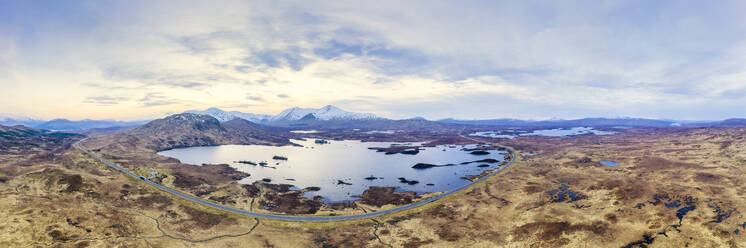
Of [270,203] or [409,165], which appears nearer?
[270,203]

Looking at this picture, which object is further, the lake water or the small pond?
the small pond

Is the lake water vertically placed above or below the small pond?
below

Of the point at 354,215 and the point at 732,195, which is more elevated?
the point at 732,195

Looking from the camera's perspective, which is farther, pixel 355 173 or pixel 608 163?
pixel 608 163

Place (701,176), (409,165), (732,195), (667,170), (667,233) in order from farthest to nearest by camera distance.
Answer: (409,165)
(667,170)
(701,176)
(732,195)
(667,233)

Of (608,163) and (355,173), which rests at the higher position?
(608,163)

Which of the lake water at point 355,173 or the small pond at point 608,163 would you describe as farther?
the small pond at point 608,163

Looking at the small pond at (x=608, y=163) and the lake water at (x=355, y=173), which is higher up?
the small pond at (x=608, y=163)

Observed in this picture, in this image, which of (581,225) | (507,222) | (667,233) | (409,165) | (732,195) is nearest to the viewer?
(667,233)

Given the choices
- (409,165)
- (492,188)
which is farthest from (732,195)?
(409,165)

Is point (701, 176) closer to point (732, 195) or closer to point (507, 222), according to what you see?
point (732, 195)
